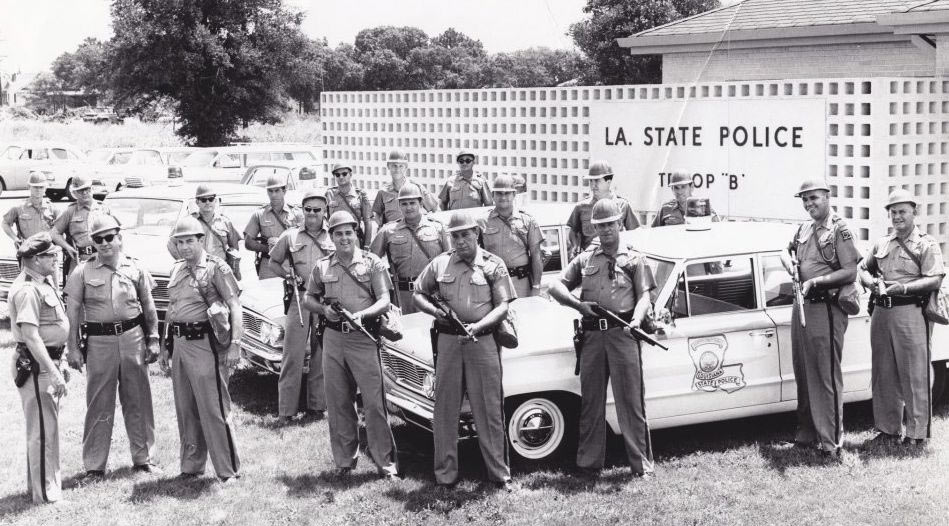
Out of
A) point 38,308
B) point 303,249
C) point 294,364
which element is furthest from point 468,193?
→ point 38,308

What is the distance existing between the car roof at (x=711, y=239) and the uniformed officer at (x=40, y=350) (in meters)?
3.67

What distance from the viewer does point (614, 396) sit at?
728 cm

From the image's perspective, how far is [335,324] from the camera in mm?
7262

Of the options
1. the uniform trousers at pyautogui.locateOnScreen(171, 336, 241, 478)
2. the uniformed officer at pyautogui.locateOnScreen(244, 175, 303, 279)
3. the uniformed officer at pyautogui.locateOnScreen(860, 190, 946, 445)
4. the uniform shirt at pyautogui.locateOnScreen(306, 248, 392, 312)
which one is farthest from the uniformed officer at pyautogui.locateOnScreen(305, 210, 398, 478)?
the uniformed officer at pyautogui.locateOnScreen(860, 190, 946, 445)

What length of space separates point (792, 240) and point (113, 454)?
503 cm

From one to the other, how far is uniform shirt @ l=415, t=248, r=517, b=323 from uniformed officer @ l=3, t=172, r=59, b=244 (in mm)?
6726

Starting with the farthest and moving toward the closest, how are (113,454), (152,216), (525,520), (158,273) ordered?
(152,216), (158,273), (113,454), (525,520)

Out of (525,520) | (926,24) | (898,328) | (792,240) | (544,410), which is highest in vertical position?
(926,24)

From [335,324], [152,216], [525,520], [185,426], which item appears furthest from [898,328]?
[152,216]

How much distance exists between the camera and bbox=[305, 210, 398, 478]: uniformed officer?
7.25 m

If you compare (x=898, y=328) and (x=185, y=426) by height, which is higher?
(x=898, y=328)

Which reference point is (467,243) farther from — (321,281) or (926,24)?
(926,24)

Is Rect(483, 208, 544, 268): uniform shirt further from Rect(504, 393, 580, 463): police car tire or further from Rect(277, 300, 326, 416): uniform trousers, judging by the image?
Rect(504, 393, 580, 463): police car tire

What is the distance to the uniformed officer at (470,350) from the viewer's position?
6.98 metres
